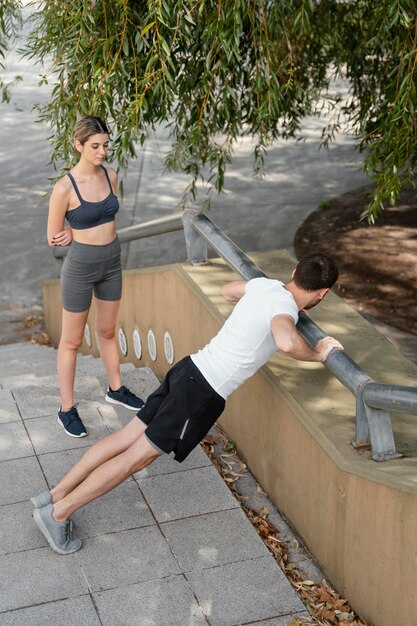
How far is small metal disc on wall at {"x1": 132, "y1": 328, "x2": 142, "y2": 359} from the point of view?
279 inches

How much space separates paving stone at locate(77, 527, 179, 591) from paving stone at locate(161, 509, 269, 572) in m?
0.06

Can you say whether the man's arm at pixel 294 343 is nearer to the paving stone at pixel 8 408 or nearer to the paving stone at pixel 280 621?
the paving stone at pixel 280 621

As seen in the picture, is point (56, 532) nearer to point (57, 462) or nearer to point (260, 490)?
point (57, 462)

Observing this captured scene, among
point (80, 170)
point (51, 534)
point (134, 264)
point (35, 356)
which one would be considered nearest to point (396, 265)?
point (134, 264)

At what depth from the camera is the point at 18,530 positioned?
449 centimetres

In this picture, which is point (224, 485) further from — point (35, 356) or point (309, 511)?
point (35, 356)

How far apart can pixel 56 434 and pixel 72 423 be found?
4.5 inches

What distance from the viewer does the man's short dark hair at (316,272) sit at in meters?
4.11

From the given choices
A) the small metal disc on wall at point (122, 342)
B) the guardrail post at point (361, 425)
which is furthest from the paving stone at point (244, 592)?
the small metal disc on wall at point (122, 342)

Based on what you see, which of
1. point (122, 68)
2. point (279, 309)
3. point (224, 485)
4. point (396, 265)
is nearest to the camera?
point (279, 309)

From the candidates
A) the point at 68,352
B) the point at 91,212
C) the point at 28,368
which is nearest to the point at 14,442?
the point at 68,352

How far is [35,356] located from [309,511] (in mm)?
5987

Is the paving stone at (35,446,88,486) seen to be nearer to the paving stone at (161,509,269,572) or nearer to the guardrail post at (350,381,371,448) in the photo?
the paving stone at (161,509,269,572)

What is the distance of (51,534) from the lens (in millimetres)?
4305
